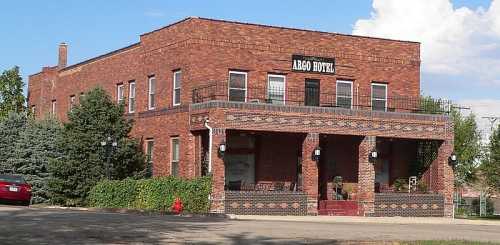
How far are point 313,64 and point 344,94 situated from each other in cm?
233

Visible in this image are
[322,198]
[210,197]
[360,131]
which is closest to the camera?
Answer: [210,197]

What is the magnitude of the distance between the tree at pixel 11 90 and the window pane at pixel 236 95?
27691 mm

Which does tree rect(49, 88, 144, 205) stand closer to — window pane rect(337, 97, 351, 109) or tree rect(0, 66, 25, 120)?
window pane rect(337, 97, 351, 109)

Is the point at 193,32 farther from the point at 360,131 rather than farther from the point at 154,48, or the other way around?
the point at 360,131

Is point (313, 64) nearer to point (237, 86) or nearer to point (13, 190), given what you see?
point (237, 86)

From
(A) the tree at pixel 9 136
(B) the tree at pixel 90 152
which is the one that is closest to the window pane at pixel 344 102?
(B) the tree at pixel 90 152

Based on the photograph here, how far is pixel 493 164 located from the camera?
138ft

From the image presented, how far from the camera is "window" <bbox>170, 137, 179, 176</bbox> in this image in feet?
122

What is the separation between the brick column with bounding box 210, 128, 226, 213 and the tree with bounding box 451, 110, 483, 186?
1309 inches

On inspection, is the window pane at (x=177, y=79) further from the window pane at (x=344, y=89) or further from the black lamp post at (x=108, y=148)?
the window pane at (x=344, y=89)

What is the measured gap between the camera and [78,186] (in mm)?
37250

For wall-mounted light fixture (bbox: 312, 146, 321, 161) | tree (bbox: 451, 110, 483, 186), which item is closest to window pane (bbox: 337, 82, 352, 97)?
wall-mounted light fixture (bbox: 312, 146, 321, 161)

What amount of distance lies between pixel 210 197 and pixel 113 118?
28.7 feet

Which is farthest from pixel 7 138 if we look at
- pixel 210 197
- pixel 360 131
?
pixel 360 131
